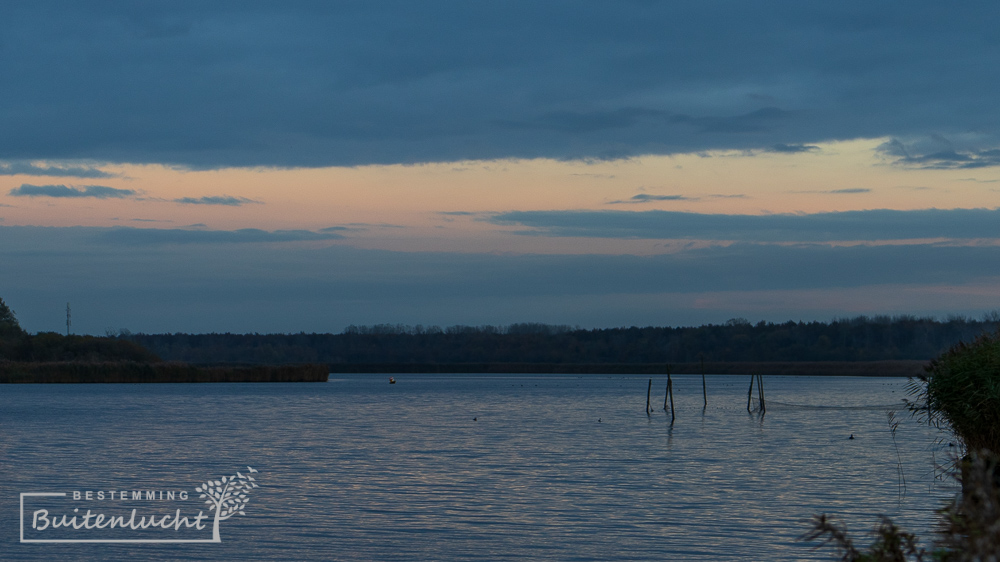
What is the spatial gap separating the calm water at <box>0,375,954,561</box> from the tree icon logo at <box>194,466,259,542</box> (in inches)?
14.3

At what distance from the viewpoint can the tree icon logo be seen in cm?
2217

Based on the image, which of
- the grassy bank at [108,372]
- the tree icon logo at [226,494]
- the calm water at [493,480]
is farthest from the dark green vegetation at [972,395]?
the grassy bank at [108,372]

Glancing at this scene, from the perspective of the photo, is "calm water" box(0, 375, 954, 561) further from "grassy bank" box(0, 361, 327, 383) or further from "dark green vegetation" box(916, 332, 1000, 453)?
"grassy bank" box(0, 361, 327, 383)

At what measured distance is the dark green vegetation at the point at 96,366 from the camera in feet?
365

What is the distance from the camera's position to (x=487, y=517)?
2208 centimetres

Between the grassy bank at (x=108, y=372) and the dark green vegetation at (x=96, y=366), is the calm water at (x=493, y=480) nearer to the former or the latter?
the grassy bank at (x=108, y=372)

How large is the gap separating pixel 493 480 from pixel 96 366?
319ft

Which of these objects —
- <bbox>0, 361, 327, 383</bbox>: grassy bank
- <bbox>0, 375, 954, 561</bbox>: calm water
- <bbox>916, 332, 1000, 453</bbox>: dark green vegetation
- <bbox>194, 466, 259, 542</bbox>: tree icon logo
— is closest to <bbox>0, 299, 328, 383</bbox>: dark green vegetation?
<bbox>0, 361, 327, 383</bbox>: grassy bank

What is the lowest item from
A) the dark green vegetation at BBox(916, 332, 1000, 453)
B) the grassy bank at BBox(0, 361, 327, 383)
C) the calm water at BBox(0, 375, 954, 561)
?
the calm water at BBox(0, 375, 954, 561)

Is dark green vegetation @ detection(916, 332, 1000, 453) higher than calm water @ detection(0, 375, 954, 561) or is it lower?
higher

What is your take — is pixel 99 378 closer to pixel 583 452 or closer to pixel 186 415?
pixel 186 415

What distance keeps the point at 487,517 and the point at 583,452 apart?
16384 millimetres

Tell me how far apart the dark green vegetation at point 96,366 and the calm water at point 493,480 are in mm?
53994

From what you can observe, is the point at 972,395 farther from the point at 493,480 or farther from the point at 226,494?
the point at 226,494
